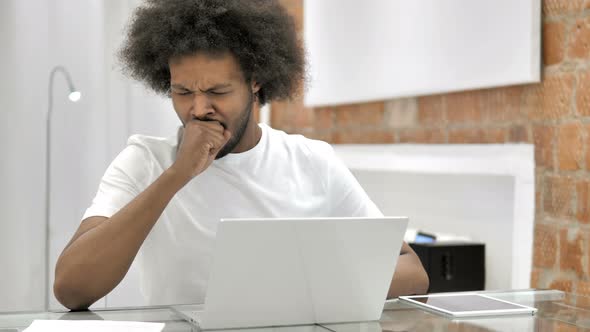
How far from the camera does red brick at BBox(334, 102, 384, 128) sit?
3.48 metres

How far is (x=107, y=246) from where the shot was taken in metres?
1.61

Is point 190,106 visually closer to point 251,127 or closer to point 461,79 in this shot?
point 251,127

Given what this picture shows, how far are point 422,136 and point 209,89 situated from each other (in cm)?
155

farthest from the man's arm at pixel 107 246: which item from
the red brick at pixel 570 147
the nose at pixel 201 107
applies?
the red brick at pixel 570 147

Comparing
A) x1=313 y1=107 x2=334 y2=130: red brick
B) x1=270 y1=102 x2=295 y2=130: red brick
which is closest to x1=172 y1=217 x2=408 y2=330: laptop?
x1=313 y1=107 x2=334 y2=130: red brick

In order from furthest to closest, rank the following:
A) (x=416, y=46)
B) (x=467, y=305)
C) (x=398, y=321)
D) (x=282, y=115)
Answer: (x=282, y=115), (x=416, y=46), (x=467, y=305), (x=398, y=321)

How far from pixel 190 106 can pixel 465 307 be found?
750 mm

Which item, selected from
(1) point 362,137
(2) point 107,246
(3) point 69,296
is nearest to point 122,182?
(2) point 107,246

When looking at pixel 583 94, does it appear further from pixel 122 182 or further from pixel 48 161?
pixel 48 161

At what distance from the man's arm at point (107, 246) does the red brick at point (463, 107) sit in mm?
1483

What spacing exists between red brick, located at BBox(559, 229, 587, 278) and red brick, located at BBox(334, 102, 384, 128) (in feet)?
3.65

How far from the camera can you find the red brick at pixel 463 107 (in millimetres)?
2902

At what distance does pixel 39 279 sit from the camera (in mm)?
2826

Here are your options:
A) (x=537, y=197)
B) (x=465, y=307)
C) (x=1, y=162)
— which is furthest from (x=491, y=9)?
(x=1, y=162)
